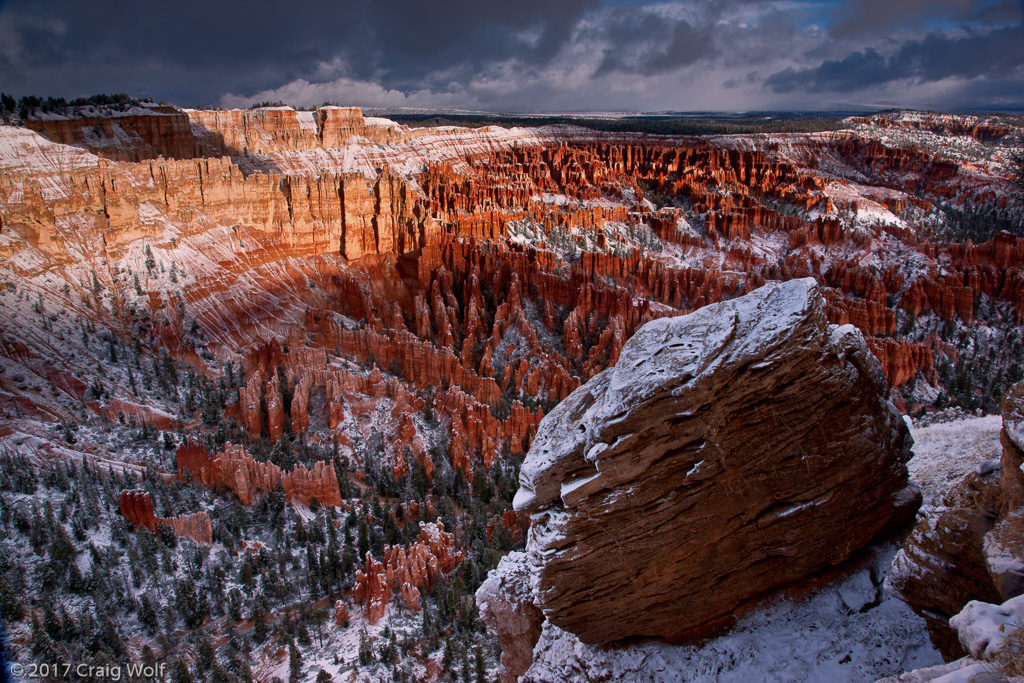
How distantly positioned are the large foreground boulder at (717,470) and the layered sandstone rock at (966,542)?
4.77ft

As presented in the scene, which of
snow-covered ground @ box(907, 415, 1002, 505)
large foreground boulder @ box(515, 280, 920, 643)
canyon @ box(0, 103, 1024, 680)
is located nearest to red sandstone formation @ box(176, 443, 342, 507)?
canyon @ box(0, 103, 1024, 680)

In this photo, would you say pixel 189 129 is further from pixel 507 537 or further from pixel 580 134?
pixel 580 134

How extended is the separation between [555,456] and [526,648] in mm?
4684

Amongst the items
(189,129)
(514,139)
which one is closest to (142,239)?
(189,129)

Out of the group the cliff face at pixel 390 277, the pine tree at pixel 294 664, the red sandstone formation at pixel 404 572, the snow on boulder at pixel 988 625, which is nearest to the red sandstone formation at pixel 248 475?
the cliff face at pixel 390 277

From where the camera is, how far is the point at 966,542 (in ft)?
20.4

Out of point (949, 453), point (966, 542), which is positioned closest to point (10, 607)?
point (966, 542)

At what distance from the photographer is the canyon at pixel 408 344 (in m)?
8.59

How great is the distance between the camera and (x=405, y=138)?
71.5 m

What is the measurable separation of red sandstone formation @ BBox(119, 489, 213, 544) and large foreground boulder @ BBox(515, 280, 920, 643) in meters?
15.3

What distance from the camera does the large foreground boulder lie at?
7.64 meters

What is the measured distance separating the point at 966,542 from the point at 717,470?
9.19ft

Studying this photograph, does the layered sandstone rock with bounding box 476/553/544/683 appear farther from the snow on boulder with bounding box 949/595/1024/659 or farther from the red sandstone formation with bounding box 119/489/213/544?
the red sandstone formation with bounding box 119/489/213/544

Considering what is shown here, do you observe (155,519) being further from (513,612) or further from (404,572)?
(513,612)
